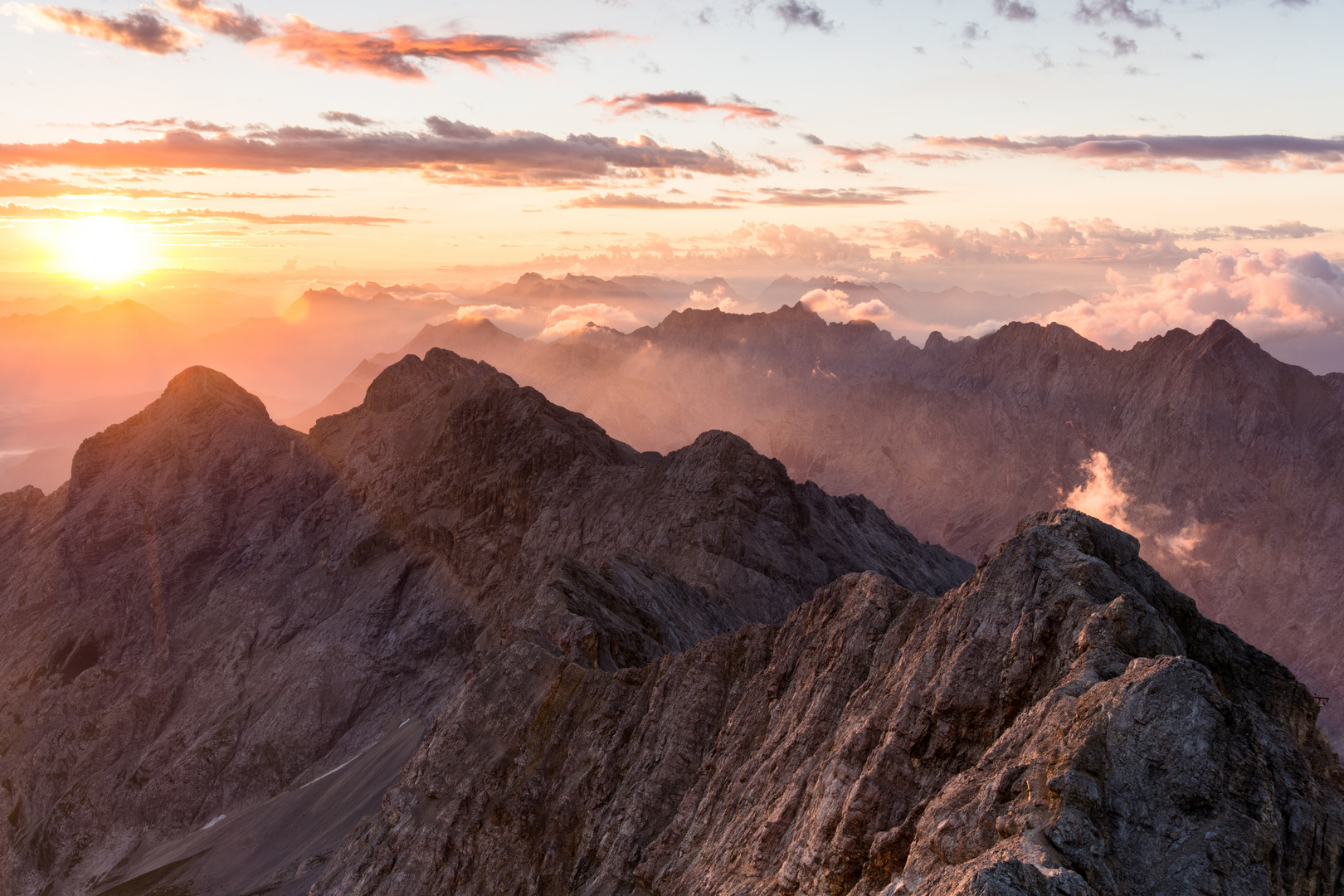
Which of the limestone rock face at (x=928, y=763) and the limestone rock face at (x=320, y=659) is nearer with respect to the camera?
the limestone rock face at (x=928, y=763)

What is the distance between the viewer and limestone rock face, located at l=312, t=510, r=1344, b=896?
3203 centimetres

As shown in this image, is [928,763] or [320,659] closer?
[928,763]

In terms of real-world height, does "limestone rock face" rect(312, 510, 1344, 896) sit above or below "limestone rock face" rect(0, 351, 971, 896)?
above

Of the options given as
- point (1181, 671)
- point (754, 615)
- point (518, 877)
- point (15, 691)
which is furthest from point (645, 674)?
point (15, 691)

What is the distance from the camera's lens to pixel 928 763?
144ft

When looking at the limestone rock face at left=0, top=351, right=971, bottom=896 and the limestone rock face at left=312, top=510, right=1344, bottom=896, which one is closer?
the limestone rock face at left=312, top=510, right=1344, bottom=896

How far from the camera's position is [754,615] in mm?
156500

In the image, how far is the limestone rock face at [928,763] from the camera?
32031 mm

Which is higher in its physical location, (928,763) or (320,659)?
(928,763)

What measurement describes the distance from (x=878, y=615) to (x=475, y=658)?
118212 mm

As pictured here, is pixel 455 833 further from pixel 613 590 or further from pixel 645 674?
pixel 613 590

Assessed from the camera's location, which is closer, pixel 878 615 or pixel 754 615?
pixel 878 615

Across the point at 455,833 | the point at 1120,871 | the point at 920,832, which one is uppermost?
the point at 1120,871

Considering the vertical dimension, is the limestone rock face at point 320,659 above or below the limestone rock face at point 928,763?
below
